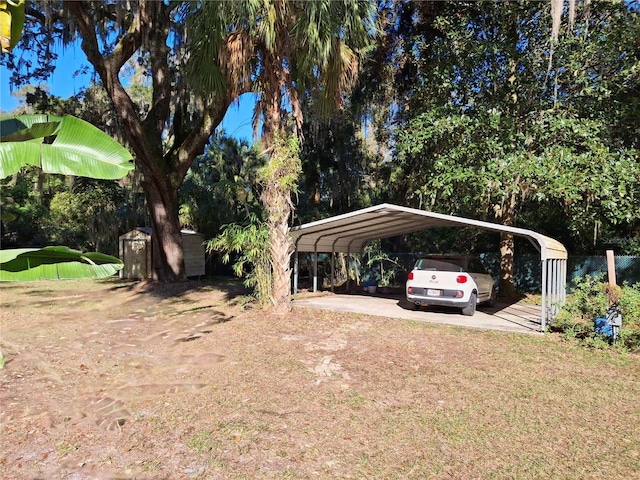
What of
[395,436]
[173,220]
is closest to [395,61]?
[173,220]

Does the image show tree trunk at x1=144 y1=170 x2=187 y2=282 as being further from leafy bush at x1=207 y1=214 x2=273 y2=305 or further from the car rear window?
the car rear window

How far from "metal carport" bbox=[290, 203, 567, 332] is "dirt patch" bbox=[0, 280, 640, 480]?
1.83 meters

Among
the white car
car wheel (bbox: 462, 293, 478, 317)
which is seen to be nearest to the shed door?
the white car

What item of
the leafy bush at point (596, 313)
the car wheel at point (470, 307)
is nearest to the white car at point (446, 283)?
the car wheel at point (470, 307)

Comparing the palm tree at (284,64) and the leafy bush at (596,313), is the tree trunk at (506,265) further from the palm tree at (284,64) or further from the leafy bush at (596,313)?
the palm tree at (284,64)

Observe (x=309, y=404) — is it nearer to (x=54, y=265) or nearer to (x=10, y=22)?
(x=54, y=265)

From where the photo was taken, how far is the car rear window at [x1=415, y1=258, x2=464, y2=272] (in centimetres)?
1027

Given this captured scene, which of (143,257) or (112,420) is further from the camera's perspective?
(143,257)

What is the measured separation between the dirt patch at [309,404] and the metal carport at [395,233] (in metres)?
1.83

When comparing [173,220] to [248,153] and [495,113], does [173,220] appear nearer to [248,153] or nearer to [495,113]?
[248,153]

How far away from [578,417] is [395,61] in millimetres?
13233

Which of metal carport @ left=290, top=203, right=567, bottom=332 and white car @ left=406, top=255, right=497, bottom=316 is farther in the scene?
white car @ left=406, top=255, right=497, bottom=316

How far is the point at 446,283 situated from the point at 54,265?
30.4ft

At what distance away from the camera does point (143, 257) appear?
18.3m
